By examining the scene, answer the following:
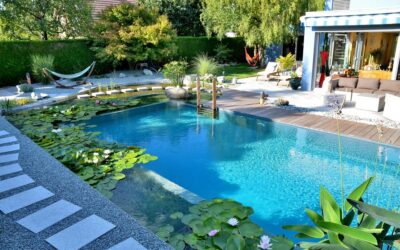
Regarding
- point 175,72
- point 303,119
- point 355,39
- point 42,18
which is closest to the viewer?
point 303,119

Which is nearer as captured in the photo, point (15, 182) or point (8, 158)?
point (15, 182)

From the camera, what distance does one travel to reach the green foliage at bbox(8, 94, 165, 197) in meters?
5.62

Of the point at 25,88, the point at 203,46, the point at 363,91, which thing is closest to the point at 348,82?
the point at 363,91

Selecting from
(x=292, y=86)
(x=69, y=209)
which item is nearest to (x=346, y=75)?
(x=292, y=86)

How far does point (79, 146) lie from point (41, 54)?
1102 cm

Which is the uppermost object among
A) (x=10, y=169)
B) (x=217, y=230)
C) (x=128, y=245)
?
(x=10, y=169)

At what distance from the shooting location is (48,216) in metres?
3.72

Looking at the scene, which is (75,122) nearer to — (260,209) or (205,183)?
(205,183)

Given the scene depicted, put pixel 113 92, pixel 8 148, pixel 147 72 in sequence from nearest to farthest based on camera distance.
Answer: pixel 8 148, pixel 113 92, pixel 147 72

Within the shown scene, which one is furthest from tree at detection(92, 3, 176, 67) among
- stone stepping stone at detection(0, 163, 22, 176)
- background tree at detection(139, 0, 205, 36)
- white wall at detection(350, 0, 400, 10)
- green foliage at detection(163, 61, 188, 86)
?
stone stepping stone at detection(0, 163, 22, 176)

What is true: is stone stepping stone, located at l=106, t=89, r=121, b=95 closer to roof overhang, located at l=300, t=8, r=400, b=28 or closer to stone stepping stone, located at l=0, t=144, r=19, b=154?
stone stepping stone, located at l=0, t=144, r=19, b=154

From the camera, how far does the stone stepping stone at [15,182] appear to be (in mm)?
4426

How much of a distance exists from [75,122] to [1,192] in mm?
5281

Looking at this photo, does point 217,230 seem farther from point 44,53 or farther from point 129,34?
point 44,53
